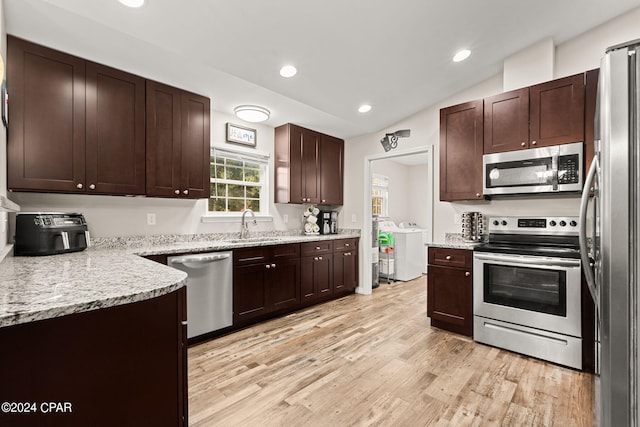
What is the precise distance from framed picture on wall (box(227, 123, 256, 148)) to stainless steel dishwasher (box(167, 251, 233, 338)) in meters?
1.55

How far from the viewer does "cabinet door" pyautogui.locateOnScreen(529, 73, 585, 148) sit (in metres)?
2.54

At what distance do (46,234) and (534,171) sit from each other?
4030 millimetres

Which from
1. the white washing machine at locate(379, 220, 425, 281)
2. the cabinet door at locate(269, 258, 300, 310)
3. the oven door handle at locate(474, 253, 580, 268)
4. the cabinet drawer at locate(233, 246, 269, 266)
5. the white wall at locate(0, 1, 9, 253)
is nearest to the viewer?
the white wall at locate(0, 1, 9, 253)

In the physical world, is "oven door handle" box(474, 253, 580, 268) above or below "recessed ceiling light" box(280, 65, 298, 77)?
below

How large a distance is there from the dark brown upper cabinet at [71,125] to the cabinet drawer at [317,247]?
1946 mm

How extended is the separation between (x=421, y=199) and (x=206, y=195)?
573cm

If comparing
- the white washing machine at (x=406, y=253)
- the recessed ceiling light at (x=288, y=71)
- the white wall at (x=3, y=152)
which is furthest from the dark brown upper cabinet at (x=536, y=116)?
the white wall at (x=3, y=152)

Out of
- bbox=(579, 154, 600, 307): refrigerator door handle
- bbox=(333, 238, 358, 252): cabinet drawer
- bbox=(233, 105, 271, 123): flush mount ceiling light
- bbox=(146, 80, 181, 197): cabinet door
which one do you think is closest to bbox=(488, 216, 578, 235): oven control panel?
bbox=(579, 154, 600, 307): refrigerator door handle

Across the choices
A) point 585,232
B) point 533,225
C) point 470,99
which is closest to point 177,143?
point 585,232

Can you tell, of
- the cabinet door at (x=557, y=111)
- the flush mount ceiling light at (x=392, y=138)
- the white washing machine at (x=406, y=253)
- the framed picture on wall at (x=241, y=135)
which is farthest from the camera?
the white washing machine at (x=406, y=253)

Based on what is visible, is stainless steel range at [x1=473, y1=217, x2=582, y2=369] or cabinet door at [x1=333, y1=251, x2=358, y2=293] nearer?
→ stainless steel range at [x1=473, y1=217, x2=582, y2=369]

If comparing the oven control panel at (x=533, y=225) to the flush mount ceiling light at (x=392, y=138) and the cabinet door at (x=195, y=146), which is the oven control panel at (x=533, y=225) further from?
the cabinet door at (x=195, y=146)

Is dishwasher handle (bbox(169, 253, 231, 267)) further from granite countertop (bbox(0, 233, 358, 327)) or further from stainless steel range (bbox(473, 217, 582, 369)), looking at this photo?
stainless steel range (bbox(473, 217, 582, 369))

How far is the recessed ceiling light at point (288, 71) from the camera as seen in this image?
2768mm
